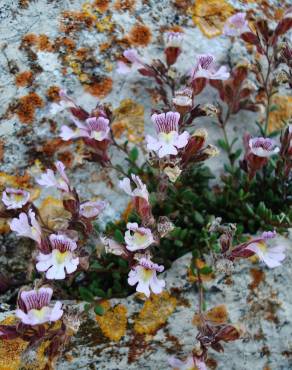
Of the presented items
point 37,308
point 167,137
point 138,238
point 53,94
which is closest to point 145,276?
point 138,238

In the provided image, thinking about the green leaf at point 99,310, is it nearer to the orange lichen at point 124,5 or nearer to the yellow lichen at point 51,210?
the yellow lichen at point 51,210

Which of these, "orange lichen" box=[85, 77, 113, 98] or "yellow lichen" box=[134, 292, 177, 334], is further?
"orange lichen" box=[85, 77, 113, 98]

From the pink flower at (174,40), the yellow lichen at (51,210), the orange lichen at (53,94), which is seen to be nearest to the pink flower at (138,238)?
the yellow lichen at (51,210)

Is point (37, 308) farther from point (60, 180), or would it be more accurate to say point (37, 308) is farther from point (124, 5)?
point (124, 5)

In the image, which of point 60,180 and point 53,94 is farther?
point 53,94

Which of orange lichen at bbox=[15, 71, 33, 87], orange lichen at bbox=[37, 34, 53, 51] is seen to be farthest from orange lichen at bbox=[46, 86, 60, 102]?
orange lichen at bbox=[37, 34, 53, 51]

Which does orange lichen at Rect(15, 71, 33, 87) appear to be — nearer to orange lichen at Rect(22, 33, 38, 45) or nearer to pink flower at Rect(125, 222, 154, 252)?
orange lichen at Rect(22, 33, 38, 45)
